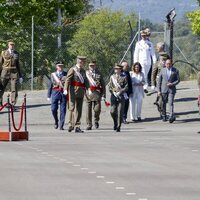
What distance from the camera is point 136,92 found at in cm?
3206

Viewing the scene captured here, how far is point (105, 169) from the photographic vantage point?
17312 mm

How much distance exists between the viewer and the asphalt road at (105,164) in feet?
46.9

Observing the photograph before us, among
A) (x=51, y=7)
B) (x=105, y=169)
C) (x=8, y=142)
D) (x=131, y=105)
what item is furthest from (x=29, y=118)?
(x=51, y=7)

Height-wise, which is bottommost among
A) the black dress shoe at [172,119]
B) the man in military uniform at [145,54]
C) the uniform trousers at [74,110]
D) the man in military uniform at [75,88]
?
the black dress shoe at [172,119]

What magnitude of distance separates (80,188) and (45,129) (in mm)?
14610

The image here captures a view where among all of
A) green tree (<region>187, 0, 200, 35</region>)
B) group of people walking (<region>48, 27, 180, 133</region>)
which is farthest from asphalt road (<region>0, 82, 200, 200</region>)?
green tree (<region>187, 0, 200, 35</region>)

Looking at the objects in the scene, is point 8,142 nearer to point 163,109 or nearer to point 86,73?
point 86,73

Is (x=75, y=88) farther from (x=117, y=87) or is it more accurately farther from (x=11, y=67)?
(x=11, y=67)

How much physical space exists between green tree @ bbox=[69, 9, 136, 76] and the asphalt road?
106 feet

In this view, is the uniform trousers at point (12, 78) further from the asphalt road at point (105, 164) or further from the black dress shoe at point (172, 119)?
the black dress shoe at point (172, 119)

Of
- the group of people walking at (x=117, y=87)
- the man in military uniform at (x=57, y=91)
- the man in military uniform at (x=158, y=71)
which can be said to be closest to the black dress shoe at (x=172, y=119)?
the group of people walking at (x=117, y=87)

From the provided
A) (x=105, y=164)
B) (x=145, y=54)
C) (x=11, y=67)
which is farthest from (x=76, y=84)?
(x=105, y=164)

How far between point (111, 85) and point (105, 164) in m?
11.5

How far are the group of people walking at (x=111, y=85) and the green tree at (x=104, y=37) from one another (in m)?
25.3
